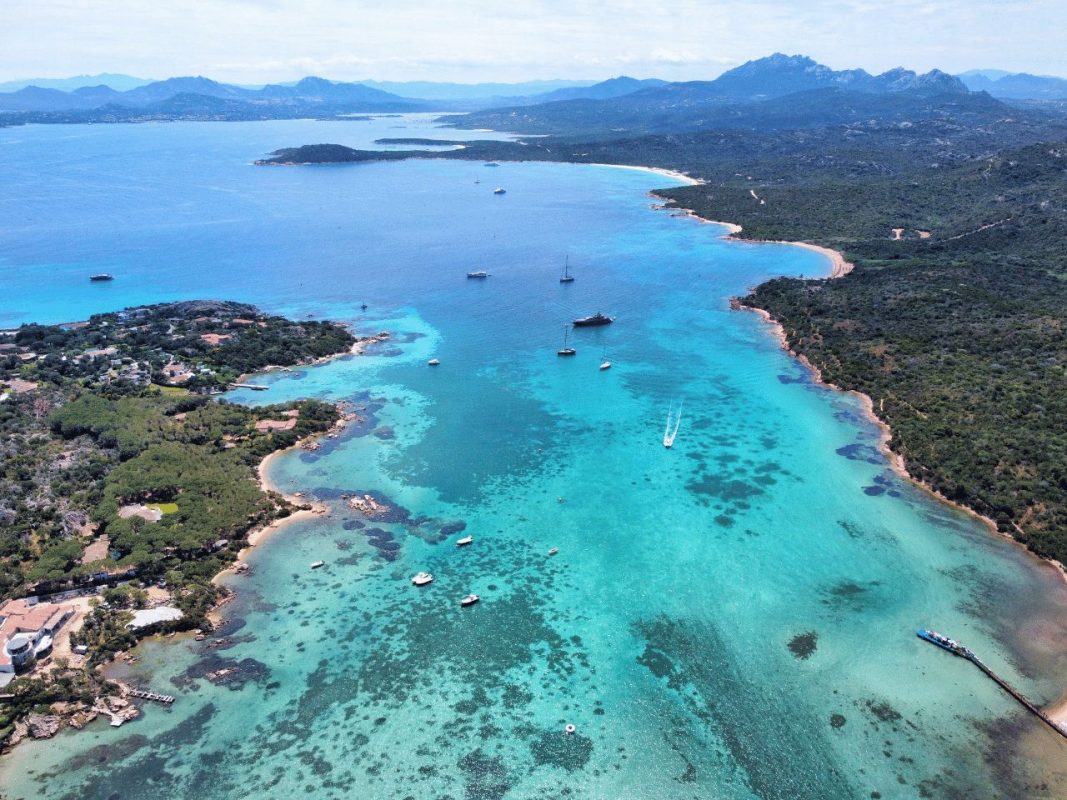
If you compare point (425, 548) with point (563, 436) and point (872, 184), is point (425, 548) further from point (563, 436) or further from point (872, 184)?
point (872, 184)

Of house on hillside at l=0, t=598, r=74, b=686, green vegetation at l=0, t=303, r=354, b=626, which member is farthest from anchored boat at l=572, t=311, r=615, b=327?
house on hillside at l=0, t=598, r=74, b=686

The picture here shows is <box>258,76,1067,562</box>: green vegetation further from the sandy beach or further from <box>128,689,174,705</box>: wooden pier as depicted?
<box>128,689,174,705</box>: wooden pier

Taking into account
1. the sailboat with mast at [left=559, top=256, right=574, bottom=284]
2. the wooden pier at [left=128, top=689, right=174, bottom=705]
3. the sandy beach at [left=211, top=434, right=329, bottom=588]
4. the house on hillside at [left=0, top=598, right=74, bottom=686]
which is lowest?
the wooden pier at [left=128, top=689, right=174, bottom=705]

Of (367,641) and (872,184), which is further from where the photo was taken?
(872,184)

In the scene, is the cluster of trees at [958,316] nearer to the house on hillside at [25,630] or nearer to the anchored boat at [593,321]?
the anchored boat at [593,321]

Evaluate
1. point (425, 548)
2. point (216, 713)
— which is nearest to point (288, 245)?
point (425, 548)

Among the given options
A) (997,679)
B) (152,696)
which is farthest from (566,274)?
(152,696)

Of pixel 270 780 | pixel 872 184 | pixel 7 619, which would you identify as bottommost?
pixel 270 780
